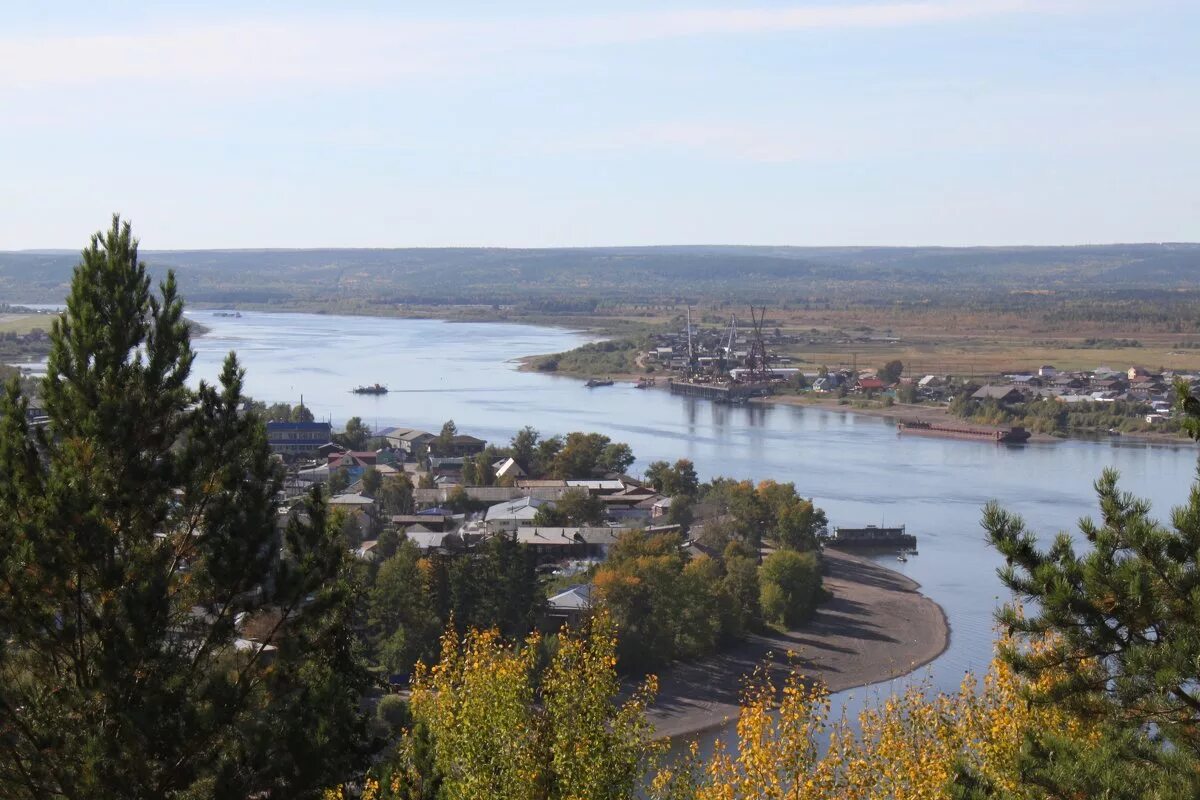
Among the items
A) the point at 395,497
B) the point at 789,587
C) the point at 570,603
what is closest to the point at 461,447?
the point at 395,497

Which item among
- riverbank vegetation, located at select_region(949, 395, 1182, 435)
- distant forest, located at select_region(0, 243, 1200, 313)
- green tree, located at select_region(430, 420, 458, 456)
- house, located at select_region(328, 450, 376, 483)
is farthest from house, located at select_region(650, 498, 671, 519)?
distant forest, located at select_region(0, 243, 1200, 313)

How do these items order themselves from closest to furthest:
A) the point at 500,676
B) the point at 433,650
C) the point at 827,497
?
1. the point at 500,676
2. the point at 433,650
3. the point at 827,497

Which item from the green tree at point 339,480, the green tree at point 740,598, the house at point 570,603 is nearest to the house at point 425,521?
the green tree at point 339,480

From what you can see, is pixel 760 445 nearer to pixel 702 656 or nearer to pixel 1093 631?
pixel 702 656

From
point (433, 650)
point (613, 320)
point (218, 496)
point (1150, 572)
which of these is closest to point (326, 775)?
point (218, 496)

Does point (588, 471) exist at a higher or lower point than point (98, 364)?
lower

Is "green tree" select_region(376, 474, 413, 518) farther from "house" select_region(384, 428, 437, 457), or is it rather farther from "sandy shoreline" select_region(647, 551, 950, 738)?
"sandy shoreline" select_region(647, 551, 950, 738)
